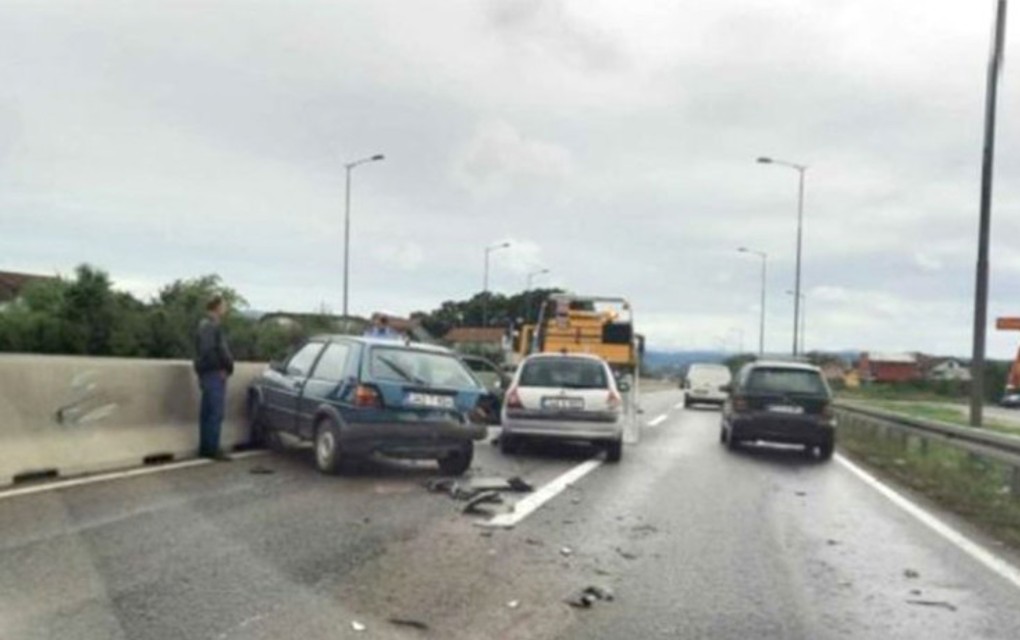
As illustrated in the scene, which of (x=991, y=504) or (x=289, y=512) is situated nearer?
(x=289, y=512)

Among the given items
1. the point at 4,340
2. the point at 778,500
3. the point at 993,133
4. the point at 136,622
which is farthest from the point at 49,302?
the point at 136,622

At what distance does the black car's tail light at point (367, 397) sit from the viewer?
13047 millimetres

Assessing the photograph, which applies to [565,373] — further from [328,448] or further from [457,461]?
[328,448]

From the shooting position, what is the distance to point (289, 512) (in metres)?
10.1

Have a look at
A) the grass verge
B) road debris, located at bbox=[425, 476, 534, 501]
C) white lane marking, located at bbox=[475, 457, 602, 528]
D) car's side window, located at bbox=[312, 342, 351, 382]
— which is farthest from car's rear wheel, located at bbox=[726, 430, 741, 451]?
car's side window, located at bbox=[312, 342, 351, 382]

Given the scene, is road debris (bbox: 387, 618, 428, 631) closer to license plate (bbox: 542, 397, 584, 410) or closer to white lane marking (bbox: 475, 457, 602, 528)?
white lane marking (bbox: 475, 457, 602, 528)

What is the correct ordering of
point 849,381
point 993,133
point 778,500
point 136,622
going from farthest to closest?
point 849,381
point 993,133
point 778,500
point 136,622

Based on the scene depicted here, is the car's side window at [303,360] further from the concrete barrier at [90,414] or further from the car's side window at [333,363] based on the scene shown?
the concrete barrier at [90,414]

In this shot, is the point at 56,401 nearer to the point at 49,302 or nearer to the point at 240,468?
the point at 240,468

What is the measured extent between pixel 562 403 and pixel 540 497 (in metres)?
5.01

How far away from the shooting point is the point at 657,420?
31688mm

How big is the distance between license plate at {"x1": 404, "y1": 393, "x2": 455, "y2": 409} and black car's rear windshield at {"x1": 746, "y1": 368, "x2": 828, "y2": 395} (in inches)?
313

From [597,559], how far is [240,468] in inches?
228

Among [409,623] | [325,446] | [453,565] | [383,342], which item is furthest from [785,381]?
[409,623]
